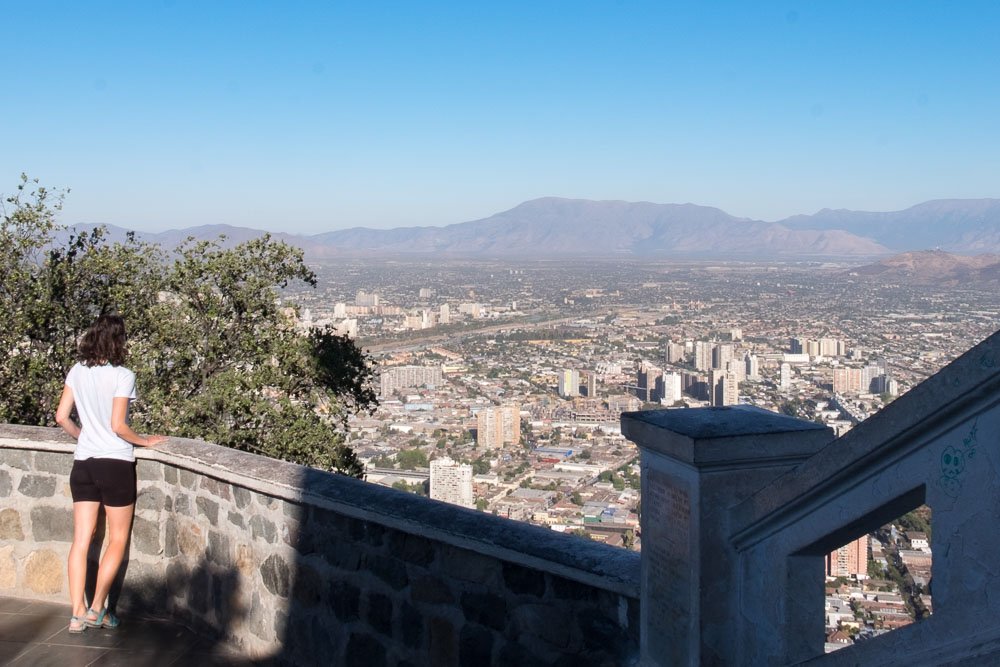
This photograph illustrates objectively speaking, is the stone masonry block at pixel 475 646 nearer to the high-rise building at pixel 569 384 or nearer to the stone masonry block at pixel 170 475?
the stone masonry block at pixel 170 475

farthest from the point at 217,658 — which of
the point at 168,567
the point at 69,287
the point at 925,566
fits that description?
the point at 69,287

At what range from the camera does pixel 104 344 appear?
3869 millimetres

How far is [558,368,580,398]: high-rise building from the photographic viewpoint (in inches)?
1205

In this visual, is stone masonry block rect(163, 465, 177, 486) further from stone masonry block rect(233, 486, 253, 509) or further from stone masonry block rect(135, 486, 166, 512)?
stone masonry block rect(233, 486, 253, 509)

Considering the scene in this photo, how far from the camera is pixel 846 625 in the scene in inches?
121

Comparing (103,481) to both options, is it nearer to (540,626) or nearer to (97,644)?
(97,644)

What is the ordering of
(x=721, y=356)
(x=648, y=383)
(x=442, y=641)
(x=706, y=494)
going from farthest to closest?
(x=721, y=356) → (x=648, y=383) → (x=442, y=641) → (x=706, y=494)

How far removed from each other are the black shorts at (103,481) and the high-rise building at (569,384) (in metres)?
26.2

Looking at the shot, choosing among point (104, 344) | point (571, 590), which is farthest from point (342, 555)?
point (104, 344)

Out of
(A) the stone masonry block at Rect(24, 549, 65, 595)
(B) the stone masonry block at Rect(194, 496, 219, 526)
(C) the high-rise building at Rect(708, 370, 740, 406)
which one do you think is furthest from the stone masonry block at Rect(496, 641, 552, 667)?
(C) the high-rise building at Rect(708, 370, 740, 406)

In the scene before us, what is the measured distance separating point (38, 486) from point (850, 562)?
3.57m

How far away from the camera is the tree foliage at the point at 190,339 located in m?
7.86

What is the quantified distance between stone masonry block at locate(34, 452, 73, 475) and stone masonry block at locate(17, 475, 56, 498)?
1.7 inches

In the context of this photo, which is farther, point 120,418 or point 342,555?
point 120,418
